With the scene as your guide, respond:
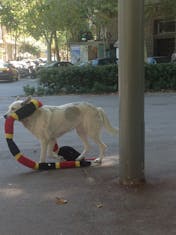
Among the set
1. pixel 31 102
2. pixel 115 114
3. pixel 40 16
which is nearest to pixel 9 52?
pixel 40 16

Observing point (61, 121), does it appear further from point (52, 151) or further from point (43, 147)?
point (52, 151)

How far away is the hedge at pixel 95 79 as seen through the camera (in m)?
17.7

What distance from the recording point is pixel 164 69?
58.5ft

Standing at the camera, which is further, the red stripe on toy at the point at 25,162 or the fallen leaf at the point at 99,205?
the red stripe on toy at the point at 25,162

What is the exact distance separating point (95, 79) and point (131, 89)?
13.0m

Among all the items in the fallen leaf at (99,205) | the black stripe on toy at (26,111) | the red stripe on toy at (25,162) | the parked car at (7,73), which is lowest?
the fallen leaf at (99,205)

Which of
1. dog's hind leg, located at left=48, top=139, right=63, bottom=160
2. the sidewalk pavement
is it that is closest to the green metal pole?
the sidewalk pavement

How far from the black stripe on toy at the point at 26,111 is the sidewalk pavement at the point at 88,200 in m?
0.82

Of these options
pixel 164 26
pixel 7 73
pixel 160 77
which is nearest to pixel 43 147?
pixel 160 77

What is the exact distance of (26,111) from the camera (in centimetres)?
595

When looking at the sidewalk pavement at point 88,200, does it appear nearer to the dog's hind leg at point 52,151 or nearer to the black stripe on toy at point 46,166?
the black stripe on toy at point 46,166

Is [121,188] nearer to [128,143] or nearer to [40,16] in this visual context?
[128,143]

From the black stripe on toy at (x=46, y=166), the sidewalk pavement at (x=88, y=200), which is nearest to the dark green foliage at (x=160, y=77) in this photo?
the sidewalk pavement at (x=88, y=200)

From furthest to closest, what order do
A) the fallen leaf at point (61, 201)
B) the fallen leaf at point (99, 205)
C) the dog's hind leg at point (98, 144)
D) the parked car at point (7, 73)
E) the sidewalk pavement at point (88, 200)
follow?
the parked car at point (7, 73) < the dog's hind leg at point (98, 144) < the fallen leaf at point (61, 201) < the fallen leaf at point (99, 205) < the sidewalk pavement at point (88, 200)
